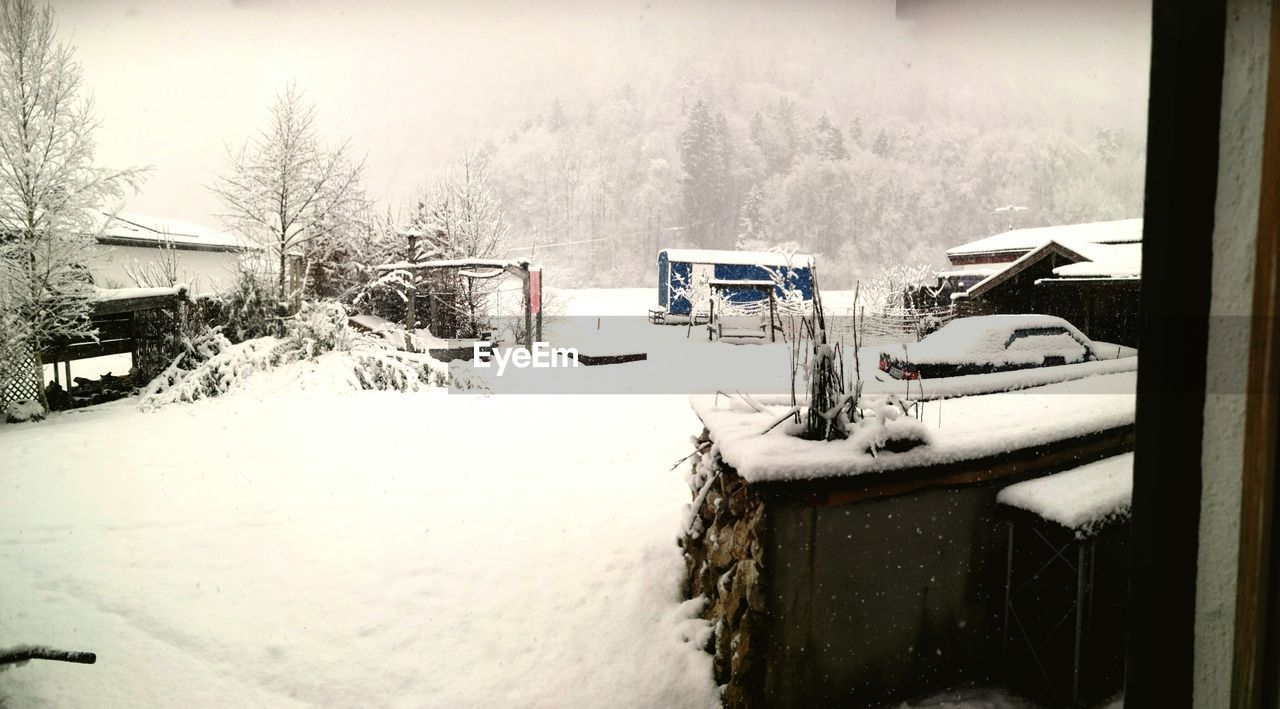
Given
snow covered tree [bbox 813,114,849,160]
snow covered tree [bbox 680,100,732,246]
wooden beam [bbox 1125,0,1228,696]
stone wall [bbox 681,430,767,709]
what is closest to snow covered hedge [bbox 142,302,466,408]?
stone wall [bbox 681,430,767,709]

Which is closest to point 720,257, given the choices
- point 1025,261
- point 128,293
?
point 1025,261

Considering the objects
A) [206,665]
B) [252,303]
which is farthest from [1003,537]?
[252,303]

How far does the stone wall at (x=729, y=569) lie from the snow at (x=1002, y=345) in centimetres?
519

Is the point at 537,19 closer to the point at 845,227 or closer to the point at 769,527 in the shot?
the point at 769,527

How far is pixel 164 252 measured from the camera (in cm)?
1379

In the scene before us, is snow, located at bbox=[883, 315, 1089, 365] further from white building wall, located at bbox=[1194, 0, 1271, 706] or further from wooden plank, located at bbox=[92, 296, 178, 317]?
wooden plank, located at bbox=[92, 296, 178, 317]

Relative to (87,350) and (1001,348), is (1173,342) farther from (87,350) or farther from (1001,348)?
(87,350)

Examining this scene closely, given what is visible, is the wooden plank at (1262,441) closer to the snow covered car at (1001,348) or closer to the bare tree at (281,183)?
the snow covered car at (1001,348)

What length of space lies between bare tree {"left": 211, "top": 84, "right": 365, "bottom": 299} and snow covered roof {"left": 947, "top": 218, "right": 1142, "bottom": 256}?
13513 mm

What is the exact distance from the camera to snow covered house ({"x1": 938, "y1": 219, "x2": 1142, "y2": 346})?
8.45 metres

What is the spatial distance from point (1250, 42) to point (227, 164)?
47.3ft

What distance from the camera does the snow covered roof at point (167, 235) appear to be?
13.2 m

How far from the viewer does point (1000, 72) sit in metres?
5.39

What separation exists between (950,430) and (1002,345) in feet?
18.6
